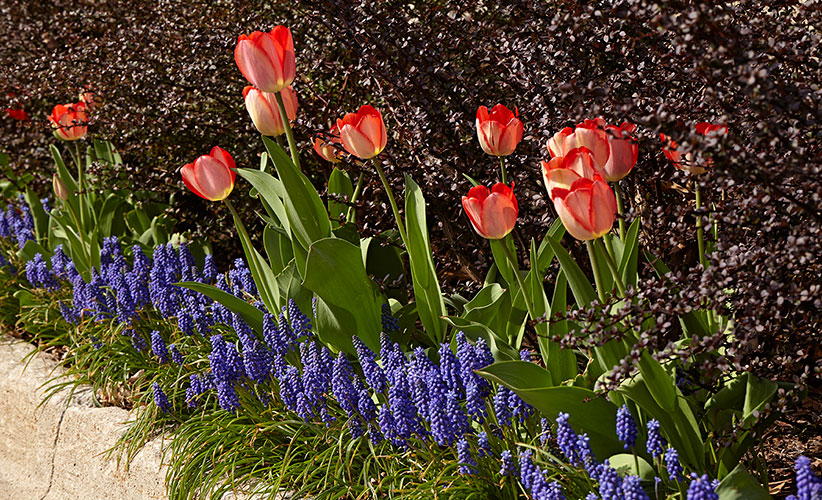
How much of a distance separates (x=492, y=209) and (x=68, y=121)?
113 inches

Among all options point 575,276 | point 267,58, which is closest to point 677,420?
point 575,276

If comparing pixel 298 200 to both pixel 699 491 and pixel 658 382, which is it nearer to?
pixel 658 382

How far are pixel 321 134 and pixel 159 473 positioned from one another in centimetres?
123

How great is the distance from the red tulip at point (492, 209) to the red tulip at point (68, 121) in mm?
2572

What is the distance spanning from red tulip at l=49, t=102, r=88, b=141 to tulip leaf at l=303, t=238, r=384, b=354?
1.98 meters

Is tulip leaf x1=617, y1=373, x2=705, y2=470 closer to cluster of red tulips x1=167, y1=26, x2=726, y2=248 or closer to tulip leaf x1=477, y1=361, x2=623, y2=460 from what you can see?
tulip leaf x1=477, y1=361, x2=623, y2=460

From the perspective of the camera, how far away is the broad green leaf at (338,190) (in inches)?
115

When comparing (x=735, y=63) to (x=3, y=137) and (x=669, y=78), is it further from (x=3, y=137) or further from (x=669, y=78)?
(x=3, y=137)

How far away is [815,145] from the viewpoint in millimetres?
1812

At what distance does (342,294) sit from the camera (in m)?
2.41

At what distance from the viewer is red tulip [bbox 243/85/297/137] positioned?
2.45 metres

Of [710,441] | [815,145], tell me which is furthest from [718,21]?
[710,441]

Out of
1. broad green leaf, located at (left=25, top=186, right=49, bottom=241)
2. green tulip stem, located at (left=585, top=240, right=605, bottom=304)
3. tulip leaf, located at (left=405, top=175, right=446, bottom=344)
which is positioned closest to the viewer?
green tulip stem, located at (left=585, top=240, right=605, bottom=304)

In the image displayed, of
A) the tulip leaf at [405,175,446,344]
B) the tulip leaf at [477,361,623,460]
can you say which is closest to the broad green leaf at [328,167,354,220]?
the tulip leaf at [405,175,446,344]
